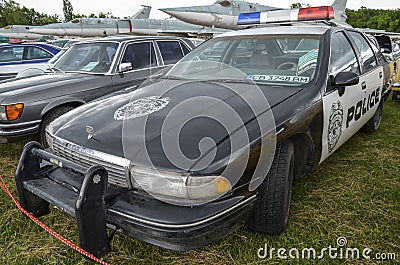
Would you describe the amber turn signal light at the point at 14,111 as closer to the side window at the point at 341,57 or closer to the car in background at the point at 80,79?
the car in background at the point at 80,79

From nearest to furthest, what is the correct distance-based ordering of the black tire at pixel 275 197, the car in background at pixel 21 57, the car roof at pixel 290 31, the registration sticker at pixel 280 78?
the black tire at pixel 275 197 → the registration sticker at pixel 280 78 → the car roof at pixel 290 31 → the car in background at pixel 21 57

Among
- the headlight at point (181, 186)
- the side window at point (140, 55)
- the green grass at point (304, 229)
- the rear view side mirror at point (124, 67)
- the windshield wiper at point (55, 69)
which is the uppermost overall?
the side window at point (140, 55)

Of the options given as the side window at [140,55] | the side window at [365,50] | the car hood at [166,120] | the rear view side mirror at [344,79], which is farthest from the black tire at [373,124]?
the side window at [140,55]

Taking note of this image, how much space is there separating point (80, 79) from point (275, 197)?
10.7ft

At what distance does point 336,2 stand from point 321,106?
74.6 ft

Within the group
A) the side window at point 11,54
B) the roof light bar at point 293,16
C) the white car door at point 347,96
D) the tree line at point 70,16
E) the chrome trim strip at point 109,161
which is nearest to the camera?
the chrome trim strip at point 109,161

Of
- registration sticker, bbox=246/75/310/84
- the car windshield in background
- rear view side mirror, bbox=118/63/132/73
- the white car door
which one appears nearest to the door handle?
the white car door

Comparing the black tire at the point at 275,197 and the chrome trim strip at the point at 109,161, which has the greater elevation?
the chrome trim strip at the point at 109,161

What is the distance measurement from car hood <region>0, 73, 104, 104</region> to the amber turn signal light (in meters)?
0.06

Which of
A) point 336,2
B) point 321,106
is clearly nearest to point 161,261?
point 321,106

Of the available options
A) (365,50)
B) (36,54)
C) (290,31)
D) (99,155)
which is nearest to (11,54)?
(36,54)

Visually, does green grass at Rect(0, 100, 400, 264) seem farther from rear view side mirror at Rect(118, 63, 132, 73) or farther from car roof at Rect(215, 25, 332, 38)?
rear view side mirror at Rect(118, 63, 132, 73)

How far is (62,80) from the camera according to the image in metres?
4.29

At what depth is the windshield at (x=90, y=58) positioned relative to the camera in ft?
15.6
